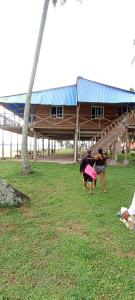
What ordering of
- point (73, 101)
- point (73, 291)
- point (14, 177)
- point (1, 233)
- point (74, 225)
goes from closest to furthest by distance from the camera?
point (73, 291) → point (1, 233) → point (74, 225) → point (14, 177) → point (73, 101)

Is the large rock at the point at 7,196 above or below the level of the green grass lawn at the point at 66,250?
above

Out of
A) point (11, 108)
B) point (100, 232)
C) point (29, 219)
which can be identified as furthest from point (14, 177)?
point (11, 108)

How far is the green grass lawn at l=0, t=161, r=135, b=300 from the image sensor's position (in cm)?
505

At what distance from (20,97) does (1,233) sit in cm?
1892

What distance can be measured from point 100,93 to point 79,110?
7.95 feet

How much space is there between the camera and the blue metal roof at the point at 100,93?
23919 mm

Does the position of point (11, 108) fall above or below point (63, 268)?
above

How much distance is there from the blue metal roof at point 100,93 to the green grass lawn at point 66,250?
13.8m

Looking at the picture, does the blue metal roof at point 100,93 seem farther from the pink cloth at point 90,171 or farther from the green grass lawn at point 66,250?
the green grass lawn at point 66,250

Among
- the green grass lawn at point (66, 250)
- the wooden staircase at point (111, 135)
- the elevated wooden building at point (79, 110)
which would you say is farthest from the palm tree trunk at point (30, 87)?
the elevated wooden building at point (79, 110)

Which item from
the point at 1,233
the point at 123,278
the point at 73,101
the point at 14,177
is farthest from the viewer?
the point at 73,101

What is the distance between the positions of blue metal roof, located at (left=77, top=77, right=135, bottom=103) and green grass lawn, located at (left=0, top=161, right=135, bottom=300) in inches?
545

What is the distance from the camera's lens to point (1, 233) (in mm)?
7301

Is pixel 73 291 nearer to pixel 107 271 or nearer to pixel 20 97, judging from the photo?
pixel 107 271
